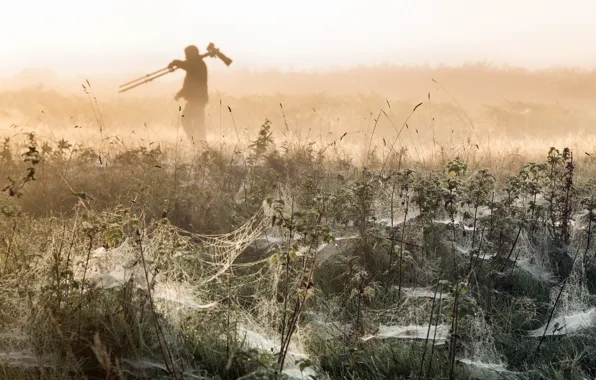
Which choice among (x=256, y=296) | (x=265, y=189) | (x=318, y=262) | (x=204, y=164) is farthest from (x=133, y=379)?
(x=204, y=164)

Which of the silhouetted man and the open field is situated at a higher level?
the silhouetted man

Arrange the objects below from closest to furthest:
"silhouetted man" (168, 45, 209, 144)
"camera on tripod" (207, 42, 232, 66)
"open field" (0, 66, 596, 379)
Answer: "open field" (0, 66, 596, 379)
"camera on tripod" (207, 42, 232, 66)
"silhouetted man" (168, 45, 209, 144)

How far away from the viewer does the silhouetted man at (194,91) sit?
12461mm

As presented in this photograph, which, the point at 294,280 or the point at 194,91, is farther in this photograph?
the point at 194,91

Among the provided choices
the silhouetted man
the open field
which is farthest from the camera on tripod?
the open field

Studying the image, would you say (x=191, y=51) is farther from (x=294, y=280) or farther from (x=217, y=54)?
(x=294, y=280)

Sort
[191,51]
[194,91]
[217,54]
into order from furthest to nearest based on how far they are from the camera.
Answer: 1. [194,91]
2. [191,51]
3. [217,54]

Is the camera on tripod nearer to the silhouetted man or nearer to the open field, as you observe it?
the silhouetted man

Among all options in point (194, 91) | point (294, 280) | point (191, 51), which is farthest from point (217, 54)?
point (294, 280)

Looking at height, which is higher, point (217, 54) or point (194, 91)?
point (217, 54)

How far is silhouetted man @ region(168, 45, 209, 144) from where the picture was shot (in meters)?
12.5

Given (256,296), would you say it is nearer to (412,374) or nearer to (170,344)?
(170,344)

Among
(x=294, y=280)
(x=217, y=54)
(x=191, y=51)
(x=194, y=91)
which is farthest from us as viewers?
(x=194, y=91)

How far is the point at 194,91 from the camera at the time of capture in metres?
12.6
